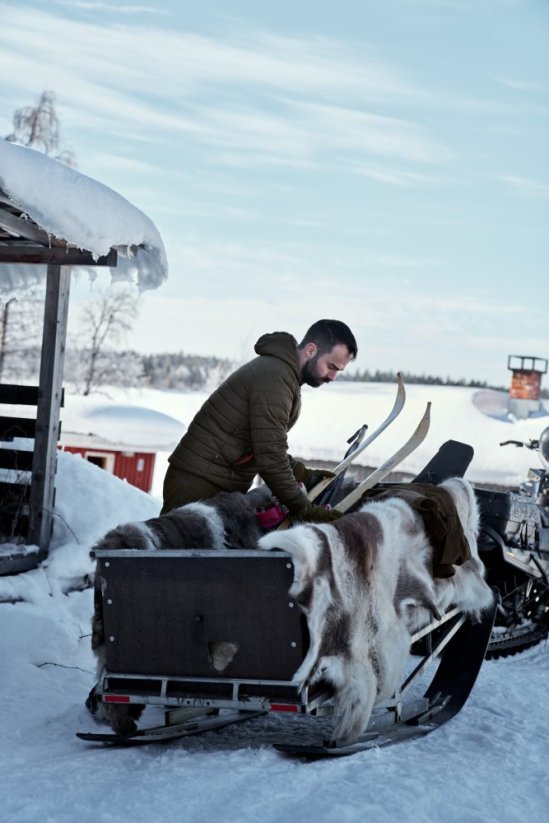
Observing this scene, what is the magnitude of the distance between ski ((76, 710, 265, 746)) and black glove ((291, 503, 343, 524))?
3.12 feet

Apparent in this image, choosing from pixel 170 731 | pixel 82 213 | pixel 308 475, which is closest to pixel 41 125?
pixel 82 213

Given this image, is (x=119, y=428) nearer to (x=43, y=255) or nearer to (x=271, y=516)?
(x=43, y=255)

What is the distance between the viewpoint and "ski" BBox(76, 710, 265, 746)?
4.39m

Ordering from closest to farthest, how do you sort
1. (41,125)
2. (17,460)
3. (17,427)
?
(17,460) < (17,427) < (41,125)

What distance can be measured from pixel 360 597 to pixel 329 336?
1.54 metres

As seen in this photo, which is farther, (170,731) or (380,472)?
(380,472)

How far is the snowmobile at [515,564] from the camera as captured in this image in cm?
829

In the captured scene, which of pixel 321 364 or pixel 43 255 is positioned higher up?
pixel 43 255

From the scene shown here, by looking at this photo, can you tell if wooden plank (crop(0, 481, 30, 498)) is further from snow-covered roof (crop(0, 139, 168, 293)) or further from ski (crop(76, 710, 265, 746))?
ski (crop(76, 710, 265, 746))

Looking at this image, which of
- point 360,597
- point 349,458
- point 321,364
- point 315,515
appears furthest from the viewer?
point 349,458

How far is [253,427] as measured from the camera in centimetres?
502

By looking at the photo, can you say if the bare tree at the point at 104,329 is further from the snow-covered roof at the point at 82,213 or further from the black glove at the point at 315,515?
the black glove at the point at 315,515

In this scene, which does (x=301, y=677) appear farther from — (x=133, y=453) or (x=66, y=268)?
(x=133, y=453)

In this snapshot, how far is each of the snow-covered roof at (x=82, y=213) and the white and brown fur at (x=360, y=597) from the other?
115 inches
